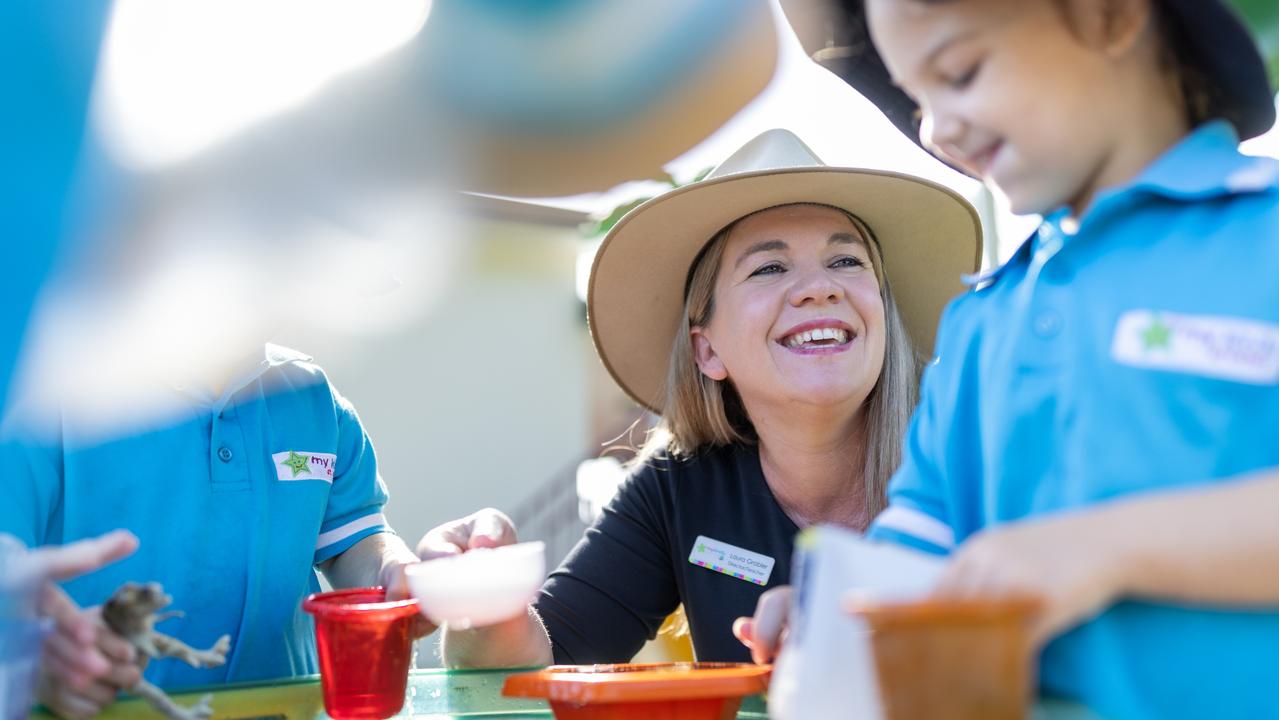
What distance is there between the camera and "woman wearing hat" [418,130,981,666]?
2326 mm

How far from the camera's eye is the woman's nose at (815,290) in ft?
7.62

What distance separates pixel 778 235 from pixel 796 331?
0.24m

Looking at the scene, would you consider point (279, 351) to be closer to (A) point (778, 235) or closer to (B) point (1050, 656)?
(A) point (778, 235)

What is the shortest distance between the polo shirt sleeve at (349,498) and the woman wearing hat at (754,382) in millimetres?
293

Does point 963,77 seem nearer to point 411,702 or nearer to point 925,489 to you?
point 925,489

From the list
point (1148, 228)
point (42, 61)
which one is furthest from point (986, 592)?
point (42, 61)

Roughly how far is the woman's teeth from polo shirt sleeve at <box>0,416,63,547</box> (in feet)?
4.80

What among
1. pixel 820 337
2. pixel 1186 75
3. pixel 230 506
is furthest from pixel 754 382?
pixel 1186 75

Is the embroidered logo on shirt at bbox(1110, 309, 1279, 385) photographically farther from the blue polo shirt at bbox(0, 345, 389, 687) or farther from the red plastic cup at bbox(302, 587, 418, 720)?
the blue polo shirt at bbox(0, 345, 389, 687)

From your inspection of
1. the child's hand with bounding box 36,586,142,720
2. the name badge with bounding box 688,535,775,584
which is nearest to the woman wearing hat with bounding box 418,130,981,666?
the name badge with bounding box 688,535,775,584

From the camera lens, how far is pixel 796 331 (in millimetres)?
2346

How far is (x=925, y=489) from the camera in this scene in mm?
1140

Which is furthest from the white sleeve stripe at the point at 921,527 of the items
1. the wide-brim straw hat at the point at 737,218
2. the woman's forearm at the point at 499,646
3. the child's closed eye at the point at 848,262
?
the child's closed eye at the point at 848,262

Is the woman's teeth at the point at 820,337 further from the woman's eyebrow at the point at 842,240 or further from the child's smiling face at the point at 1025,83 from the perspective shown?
the child's smiling face at the point at 1025,83
